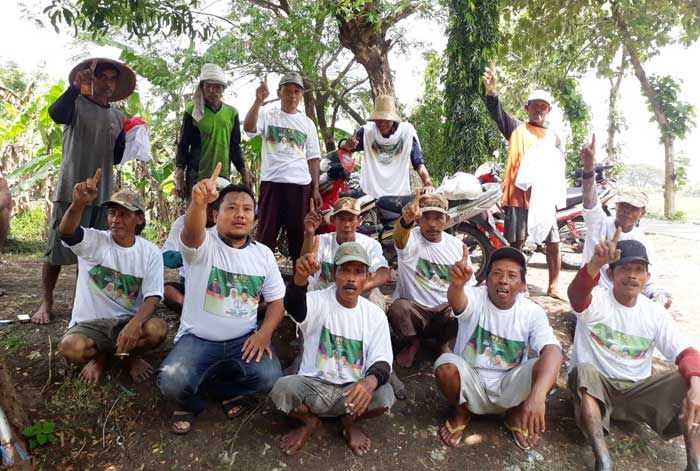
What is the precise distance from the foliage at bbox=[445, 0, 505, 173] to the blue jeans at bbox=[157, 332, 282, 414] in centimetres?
556

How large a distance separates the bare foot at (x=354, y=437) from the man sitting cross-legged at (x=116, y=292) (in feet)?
4.62

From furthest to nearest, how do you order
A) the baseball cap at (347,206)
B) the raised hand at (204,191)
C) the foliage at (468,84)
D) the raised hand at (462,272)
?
the foliage at (468,84)
the baseball cap at (347,206)
the raised hand at (462,272)
the raised hand at (204,191)

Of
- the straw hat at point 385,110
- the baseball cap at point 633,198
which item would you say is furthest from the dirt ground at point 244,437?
the straw hat at point 385,110

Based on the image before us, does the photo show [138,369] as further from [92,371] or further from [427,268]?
[427,268]

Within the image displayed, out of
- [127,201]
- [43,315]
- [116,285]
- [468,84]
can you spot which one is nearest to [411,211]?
[127,201]

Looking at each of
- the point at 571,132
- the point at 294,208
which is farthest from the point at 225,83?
the point at 571,132

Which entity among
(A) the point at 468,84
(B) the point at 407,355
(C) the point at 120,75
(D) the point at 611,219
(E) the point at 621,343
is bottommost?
(B) the point at 407,355

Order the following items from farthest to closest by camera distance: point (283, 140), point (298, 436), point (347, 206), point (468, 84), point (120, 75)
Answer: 1. point (468, 84)
2. point (283, 140)
3. point (120, 75)
4. point (347, 206)
5. point (298, 436)

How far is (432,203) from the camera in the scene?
3805 mm

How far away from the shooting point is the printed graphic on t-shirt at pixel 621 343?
3127 millimetres

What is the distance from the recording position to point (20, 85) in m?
24.0

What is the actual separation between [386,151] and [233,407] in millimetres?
2704

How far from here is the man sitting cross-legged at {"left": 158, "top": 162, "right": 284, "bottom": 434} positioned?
295 centimetres

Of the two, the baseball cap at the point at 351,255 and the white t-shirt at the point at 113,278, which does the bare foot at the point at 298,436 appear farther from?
the white t-shirt at the point at 113,278
